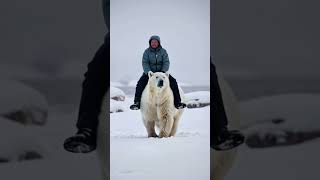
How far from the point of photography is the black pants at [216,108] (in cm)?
461

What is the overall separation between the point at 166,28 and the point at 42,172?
1848 mm

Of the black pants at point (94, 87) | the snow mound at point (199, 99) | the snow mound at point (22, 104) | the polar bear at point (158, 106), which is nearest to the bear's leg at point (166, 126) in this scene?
the polar bear at point (158, 106)

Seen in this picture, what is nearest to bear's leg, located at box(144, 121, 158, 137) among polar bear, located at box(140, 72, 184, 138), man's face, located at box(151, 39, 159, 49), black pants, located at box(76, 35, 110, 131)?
polar bear, located at box(140, 72, 184, 138)

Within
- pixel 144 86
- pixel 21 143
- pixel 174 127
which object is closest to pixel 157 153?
pixel 174 127

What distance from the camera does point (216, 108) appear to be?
4.61m

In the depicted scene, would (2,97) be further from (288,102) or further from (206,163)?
(288,102)

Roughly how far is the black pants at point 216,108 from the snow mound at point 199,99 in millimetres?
49

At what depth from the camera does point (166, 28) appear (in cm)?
463

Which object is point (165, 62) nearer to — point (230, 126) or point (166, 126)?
point (166, 126)

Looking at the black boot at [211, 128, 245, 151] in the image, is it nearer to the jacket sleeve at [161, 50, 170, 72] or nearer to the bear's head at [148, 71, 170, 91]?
the bear's head at [148, 71, 170, 91]

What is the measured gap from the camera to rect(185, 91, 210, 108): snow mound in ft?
15.1

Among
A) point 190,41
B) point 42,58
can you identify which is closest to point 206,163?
point 190,41

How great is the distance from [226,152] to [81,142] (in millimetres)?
1415

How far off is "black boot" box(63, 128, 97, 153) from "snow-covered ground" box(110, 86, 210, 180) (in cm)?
19
